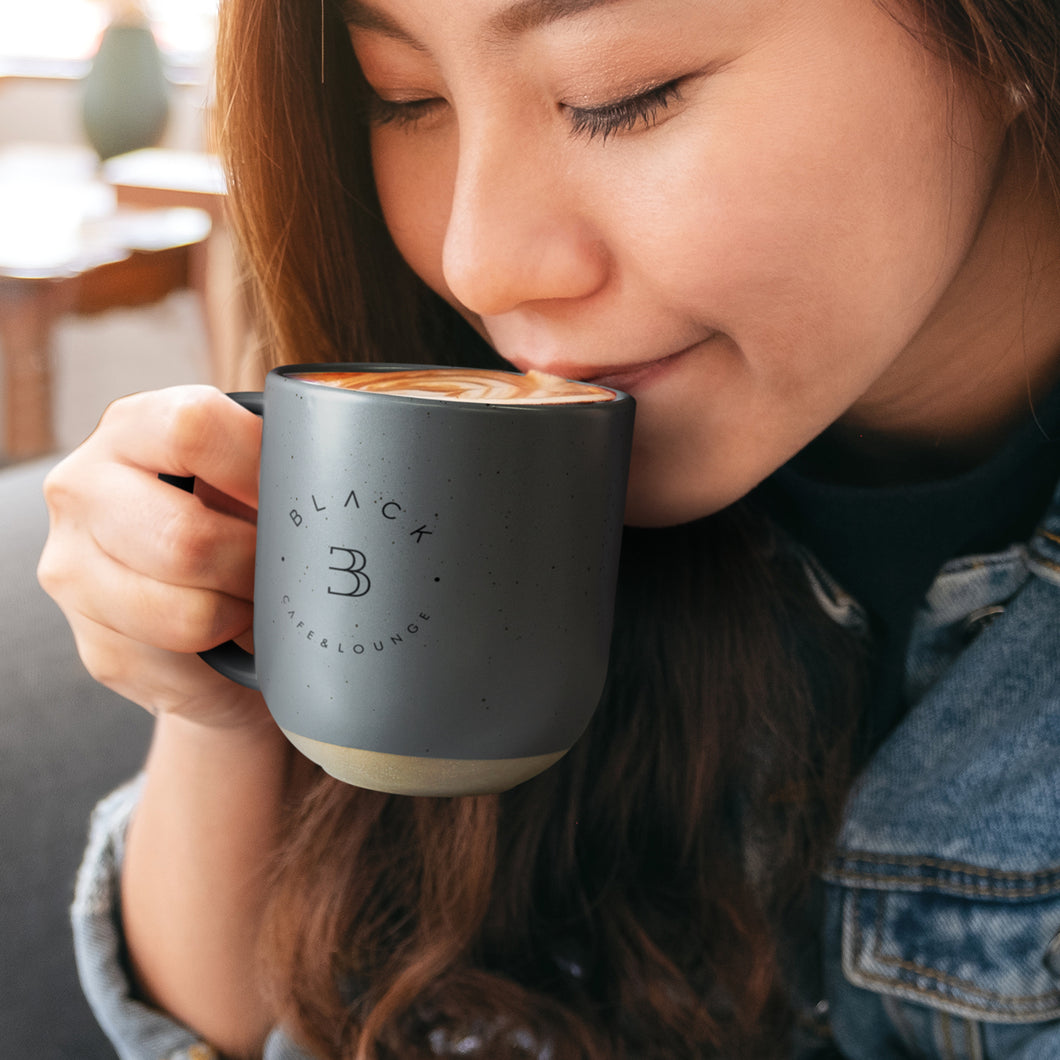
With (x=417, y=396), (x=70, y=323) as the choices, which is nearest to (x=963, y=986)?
(x=417, y=396)

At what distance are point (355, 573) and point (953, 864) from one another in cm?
57

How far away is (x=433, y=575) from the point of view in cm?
50

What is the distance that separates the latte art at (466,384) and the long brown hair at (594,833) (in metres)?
0.23

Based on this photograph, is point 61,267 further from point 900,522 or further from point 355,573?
point 355,573

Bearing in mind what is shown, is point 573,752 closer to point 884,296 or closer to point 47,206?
point 884,296

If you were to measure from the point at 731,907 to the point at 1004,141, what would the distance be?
59 centimetres

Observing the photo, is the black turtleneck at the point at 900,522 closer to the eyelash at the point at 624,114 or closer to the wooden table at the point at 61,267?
the eyelash at the point at 624,114

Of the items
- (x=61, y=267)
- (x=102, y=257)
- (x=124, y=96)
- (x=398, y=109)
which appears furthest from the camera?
(x=124, y=96)

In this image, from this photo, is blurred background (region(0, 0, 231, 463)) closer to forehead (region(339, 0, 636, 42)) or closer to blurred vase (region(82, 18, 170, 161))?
blurred vase (region(82, 18, 170, 161))

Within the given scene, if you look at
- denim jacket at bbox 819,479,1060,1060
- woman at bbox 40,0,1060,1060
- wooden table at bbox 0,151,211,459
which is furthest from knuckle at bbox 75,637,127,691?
wooden table at bbox 0,151,211,459

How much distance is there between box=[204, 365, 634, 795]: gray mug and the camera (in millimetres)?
494

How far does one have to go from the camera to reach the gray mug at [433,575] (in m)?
0.49

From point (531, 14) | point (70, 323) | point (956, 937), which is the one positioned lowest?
point (70, 323)

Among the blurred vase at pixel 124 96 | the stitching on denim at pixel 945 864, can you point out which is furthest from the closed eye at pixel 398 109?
the blurred vase at pixel 124 96
